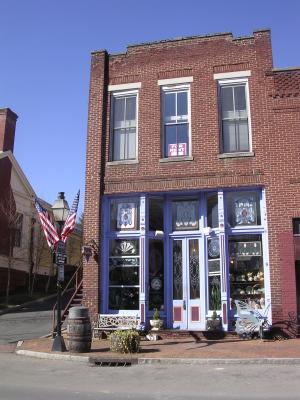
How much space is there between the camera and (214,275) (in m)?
15.8

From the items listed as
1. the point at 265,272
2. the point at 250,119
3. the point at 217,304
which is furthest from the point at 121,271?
the point at 250,119

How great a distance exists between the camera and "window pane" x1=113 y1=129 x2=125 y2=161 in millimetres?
17172

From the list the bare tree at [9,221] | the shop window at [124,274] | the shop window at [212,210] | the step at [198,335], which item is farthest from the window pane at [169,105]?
the bare tree at [9,221]

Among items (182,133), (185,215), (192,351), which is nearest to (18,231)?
(185,215)

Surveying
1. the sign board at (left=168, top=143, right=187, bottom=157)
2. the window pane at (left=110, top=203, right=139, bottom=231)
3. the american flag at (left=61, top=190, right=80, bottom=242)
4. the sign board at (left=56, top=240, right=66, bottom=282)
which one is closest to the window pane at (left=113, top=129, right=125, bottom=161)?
the window pane at (left=110, top=203, right=139, bottom=231)

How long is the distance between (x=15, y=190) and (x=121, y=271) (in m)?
18.2

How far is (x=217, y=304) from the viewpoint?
15570 millimetres

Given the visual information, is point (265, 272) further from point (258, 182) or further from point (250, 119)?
point (250, 119)

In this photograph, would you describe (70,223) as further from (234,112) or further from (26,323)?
(26,323)

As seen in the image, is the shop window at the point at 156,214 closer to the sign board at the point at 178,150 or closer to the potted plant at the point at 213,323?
the sign board at the point at 178,150

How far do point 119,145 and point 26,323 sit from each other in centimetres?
825

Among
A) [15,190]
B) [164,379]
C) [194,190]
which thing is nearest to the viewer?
[164,379]

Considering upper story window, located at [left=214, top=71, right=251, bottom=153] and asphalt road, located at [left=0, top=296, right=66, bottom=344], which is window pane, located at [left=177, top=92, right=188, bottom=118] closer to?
upper story window, located at [left=214, top=71, right=251, bottom=153]

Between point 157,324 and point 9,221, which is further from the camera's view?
point 9,221
